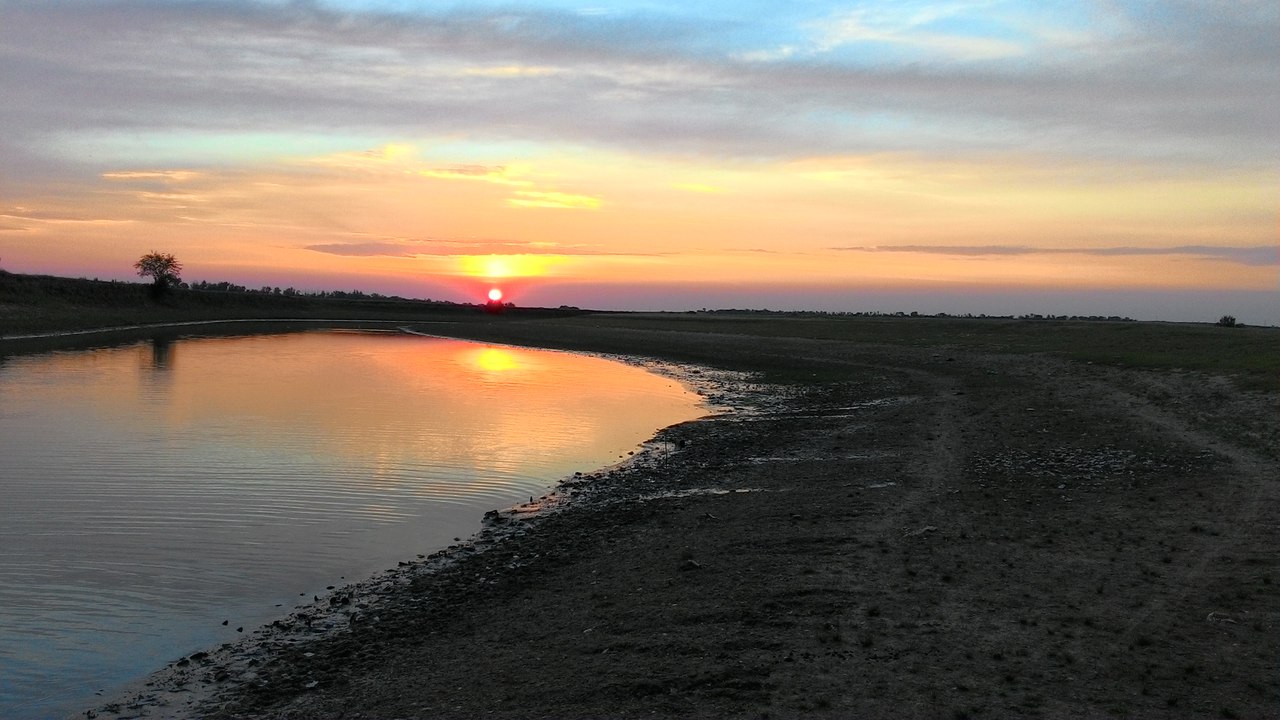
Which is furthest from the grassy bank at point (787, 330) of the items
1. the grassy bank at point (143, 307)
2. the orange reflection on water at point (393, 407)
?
the orange reflection on water at point (393, 407)

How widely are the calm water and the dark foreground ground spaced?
123cm

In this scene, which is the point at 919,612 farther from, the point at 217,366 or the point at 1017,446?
the point at 217,366

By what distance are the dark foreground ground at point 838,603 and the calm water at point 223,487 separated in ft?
4.03

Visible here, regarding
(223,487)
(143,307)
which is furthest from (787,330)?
(143,307)

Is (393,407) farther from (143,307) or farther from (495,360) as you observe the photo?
(143,307)

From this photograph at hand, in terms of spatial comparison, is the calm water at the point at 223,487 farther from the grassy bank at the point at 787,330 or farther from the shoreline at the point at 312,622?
the grassy bank at the point at 787,330

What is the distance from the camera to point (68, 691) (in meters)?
8.05

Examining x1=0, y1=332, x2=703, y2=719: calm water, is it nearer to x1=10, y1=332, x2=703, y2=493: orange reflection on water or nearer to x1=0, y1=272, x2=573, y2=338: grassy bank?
x1=10, y1=332, x2=703, y2=493: orange reflection on water

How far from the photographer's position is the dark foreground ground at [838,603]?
7297 millimetres

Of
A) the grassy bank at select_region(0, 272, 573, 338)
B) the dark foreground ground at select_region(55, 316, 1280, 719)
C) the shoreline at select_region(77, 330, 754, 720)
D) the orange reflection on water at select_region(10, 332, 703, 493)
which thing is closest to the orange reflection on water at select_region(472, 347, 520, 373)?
the orange reflection on water at select_region(10, 332, 703, 493)

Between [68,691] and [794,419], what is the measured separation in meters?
19.5

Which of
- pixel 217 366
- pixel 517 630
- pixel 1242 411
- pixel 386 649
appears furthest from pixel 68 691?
pixel 217 366

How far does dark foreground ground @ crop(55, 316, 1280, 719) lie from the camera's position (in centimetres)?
730

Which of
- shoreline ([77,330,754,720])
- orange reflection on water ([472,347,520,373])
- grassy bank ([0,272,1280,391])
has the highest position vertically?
grassy bank ([0,272,1280,391])
